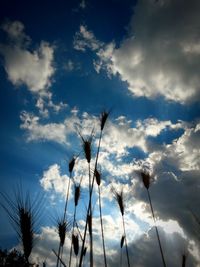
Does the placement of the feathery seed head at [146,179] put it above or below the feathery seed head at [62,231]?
above

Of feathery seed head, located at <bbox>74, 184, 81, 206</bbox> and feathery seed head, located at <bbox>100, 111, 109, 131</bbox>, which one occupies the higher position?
feathery seed head, located at <bbox>100, 111, 109, 131</bbox>

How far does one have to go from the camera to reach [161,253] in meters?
7.08

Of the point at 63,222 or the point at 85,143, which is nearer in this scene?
the point at 85,143

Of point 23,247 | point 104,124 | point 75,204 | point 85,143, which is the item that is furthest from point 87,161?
point 23,247

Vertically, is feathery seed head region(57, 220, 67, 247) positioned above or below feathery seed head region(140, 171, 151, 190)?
below

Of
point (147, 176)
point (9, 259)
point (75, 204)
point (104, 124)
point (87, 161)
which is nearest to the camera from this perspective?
point (87, 161)

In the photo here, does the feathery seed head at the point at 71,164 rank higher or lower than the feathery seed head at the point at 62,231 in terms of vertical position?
higher

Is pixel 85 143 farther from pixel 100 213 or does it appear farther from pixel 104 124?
pixel 100 213

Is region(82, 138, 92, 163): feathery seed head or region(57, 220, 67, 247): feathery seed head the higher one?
region(82, 138, 92, 163): feathery seed head

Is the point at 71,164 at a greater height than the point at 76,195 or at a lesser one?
greater

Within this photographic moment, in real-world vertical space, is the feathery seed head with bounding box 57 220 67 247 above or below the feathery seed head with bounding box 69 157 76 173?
below

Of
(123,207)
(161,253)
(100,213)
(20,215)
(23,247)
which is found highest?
(123,207)

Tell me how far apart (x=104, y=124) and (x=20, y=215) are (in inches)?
134

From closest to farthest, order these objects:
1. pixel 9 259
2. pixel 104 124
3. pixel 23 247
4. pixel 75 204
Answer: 1. pixel 23 247
2. pixel 104 124
3. pixel 75 204
4. pixel 9 259
